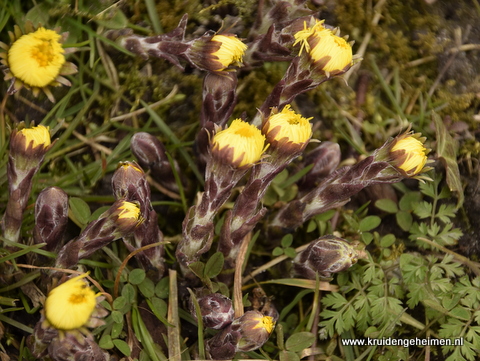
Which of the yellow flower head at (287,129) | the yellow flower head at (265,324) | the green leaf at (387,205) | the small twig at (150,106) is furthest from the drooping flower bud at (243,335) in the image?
the small twig at (150,106)

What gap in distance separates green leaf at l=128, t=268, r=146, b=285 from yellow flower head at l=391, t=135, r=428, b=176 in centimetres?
98

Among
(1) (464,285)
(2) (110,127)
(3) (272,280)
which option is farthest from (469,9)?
(2) (110,127)

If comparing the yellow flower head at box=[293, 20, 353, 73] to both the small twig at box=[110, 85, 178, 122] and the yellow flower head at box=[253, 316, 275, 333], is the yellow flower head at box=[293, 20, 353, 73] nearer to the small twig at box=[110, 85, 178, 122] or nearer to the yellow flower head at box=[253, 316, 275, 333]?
the small twig at box=[110, 85, 178, 122]

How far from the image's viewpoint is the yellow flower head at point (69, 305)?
146cm

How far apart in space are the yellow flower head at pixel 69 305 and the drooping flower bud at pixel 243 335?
0.49 meters

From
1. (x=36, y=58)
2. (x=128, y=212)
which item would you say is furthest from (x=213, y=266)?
(x=36, y=58)

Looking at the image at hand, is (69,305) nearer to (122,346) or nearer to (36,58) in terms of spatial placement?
(122,346)

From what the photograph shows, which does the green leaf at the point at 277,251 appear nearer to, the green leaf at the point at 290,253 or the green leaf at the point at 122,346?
the green leaf at the point at 290,253

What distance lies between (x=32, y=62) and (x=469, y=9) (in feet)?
6.44

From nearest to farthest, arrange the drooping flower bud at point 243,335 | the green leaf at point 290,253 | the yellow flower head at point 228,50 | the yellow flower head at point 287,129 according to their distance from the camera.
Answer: the yellow flower head at point 287,129, the drooping flower bud at point 243,335, the yellow flower head at point 228,50, the green leaf at point 290,253

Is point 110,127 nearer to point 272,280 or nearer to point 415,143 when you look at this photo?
point 272,280

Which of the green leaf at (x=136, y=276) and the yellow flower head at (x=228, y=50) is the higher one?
the yellow flower head at (x=228, y=50)

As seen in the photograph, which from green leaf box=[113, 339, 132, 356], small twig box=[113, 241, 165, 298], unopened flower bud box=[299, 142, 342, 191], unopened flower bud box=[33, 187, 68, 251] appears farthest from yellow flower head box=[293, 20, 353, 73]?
green leaf box=[113, 339, 132, 356]

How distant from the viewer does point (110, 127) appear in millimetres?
2213
